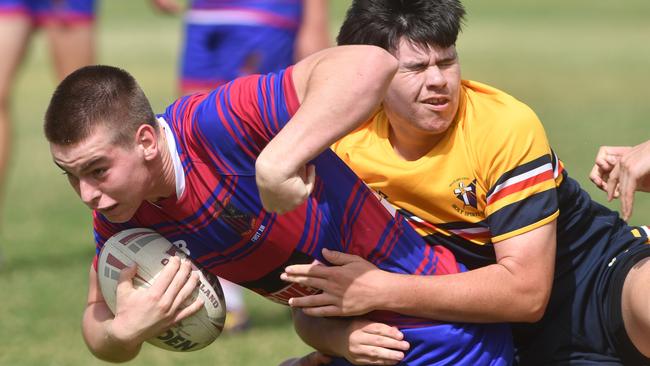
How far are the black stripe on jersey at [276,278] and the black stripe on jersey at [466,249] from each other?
51 cm

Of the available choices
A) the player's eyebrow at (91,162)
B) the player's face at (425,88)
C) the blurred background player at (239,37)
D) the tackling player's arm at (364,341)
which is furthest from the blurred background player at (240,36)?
the player's eyebrow at (91,162)

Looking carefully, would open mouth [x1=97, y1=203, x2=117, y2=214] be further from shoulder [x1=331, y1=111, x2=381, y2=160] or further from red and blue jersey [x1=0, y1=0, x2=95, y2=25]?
red and blue jersey [x1=0, y1=0, x2=95, y2=25]

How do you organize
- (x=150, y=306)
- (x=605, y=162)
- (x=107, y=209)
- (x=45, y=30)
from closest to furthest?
(x=107, y=209) → (x=150, y=306) → (x=605, y=162) → (x=45, y=30)

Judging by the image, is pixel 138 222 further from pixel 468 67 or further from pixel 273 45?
pixel 468 67

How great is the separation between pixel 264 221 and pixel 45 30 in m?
5.26

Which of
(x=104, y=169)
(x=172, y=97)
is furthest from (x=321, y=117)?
(x=172, y=97)

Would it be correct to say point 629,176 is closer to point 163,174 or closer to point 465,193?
point 465,193

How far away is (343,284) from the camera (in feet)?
13.8

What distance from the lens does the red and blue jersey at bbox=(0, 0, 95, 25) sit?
8.55m

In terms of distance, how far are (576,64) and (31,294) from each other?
1461 centimetres

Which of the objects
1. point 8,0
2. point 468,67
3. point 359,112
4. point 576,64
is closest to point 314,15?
point 8,0

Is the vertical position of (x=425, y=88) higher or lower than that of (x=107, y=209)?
higher

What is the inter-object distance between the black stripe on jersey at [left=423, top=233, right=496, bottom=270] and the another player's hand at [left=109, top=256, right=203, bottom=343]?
0.92m

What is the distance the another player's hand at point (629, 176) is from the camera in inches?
167
